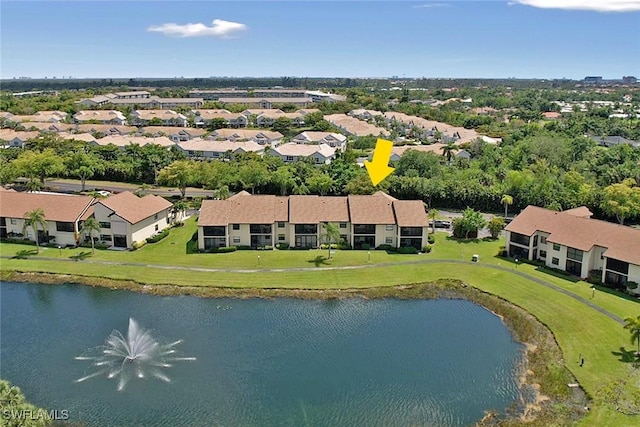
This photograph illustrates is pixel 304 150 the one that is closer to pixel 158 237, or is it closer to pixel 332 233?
pixel 158 237

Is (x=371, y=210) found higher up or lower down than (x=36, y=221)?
higher up

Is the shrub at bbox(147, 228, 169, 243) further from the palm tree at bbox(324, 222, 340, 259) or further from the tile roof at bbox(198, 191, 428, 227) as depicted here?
the palm tree at bbox(324, 222, 340, 259)

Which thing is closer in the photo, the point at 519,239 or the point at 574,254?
the point at 574,254

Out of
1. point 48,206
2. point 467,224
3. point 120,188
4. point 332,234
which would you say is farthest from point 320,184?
point 48,206

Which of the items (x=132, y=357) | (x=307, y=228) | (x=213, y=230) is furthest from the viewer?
(x=307, y=228)

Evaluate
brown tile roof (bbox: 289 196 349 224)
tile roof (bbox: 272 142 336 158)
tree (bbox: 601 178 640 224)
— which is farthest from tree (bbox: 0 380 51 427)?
tile roof (bbox: 272 142 336 158)

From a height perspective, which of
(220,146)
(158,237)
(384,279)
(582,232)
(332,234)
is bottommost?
(384,279)

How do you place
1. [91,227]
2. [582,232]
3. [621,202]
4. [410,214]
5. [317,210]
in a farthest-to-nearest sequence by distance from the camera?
[621,202] → [317,210] → [410,214] → [91,227] → [582,232]

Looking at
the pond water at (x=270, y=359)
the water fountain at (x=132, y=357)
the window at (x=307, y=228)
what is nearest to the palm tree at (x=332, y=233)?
the window at (x=307, y=228)
